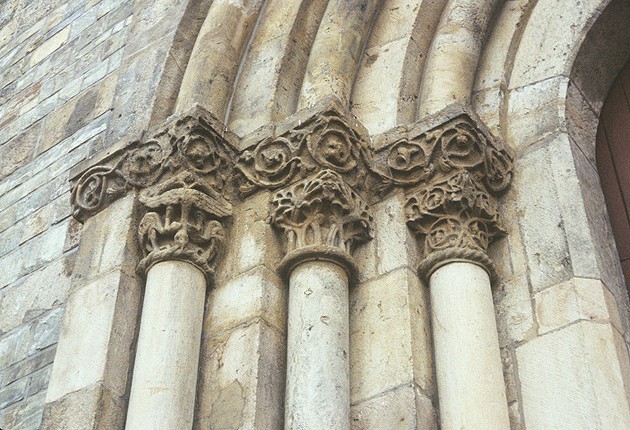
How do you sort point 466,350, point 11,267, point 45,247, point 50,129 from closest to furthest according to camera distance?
point 466,350
point 45,247
point 11,267
point 50,129

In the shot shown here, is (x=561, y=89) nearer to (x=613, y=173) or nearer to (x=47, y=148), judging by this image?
(x=613, y=173)

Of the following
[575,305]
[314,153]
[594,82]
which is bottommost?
[575,305]

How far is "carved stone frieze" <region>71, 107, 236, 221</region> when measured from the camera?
367 centimetres

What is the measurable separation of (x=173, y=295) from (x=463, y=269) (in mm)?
1068

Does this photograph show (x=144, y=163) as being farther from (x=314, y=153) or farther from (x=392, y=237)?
(x=392, y=237)

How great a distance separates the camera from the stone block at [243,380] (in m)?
3.03

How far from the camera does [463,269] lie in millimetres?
3340

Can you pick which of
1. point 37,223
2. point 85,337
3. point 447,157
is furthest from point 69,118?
point 447,157

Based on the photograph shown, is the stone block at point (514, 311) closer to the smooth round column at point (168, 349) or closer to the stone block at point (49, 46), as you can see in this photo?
the smooth round column at point (168, 349)

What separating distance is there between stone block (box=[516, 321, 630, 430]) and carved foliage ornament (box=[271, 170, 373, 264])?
0.77m

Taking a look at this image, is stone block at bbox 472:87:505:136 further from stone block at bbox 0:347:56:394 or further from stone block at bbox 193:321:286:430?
stone block at bbox 0:347:56:394

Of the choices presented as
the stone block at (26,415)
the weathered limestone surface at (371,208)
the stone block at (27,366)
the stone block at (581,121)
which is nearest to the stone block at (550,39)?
the weathered limestone surface at (371,208)

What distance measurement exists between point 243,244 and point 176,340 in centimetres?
52

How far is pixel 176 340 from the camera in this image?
3.21 metres
